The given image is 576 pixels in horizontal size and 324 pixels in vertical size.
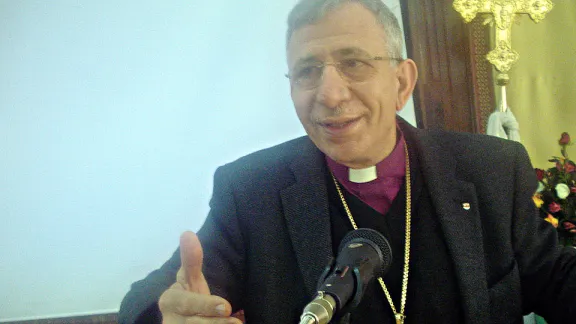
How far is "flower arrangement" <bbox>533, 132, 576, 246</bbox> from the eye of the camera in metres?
2.01

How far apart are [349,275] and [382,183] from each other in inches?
35.3

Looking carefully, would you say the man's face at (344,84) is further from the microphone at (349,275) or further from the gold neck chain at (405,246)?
the microphone at (349,275)

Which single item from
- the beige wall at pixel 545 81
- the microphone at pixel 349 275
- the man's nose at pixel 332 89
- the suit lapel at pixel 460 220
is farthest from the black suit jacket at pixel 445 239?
the beige wall at pixel 545 81

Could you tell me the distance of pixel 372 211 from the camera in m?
1.56

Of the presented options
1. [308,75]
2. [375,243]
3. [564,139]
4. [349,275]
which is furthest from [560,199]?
→ [349,275]

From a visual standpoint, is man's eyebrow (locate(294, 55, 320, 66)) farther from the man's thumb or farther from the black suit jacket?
the man's thumb

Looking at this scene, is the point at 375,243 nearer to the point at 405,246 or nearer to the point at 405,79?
the point at 405,246

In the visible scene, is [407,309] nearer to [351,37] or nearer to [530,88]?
[351,37]

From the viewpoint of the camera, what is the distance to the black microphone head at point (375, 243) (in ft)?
2.73

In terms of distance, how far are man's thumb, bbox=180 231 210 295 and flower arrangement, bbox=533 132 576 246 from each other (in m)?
1.62

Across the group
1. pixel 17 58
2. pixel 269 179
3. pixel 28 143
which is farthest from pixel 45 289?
pixel 269 179

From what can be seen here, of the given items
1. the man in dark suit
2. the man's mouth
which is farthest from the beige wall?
the man's mouth

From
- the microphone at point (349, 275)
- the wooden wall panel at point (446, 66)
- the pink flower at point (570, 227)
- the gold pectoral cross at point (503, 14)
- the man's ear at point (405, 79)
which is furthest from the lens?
the wooden wall panel at point (446, 66)

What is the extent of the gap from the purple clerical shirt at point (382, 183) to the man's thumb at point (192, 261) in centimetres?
80
